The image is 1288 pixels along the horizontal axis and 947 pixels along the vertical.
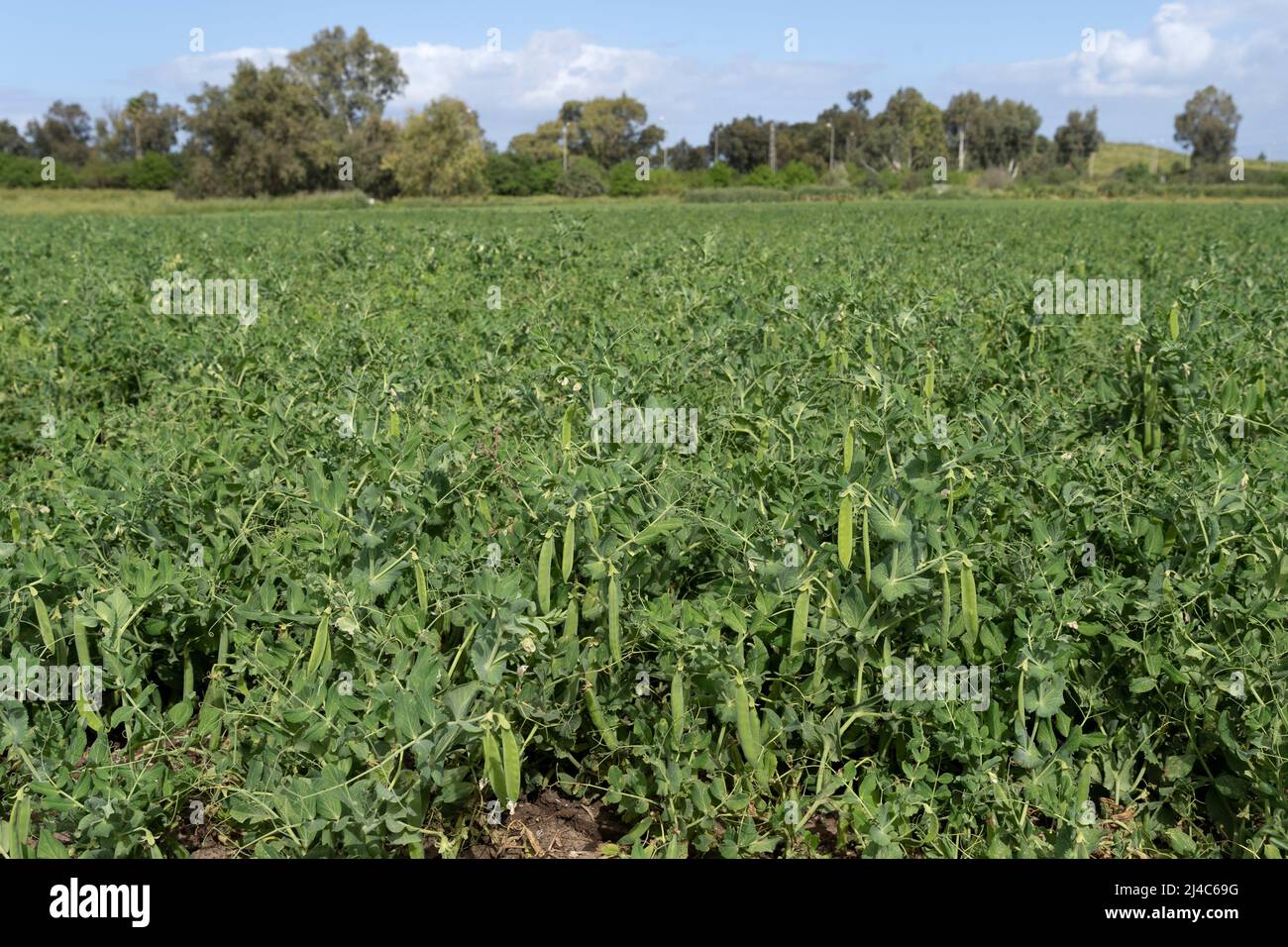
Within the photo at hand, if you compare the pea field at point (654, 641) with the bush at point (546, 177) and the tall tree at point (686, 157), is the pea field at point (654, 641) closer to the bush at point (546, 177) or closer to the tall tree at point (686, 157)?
the bush at point (546, 177)

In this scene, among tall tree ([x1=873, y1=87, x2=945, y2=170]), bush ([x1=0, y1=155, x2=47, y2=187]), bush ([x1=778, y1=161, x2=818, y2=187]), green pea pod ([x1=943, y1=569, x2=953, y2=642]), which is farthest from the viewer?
tall tree ([x1=873, y1=87, x2=945, y2=170])

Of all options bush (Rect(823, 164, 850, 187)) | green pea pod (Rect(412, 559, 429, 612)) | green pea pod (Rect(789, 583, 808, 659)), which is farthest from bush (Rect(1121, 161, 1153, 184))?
green pea pod (Rect(412, 559, 429, 612))

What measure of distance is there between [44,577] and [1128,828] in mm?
3590

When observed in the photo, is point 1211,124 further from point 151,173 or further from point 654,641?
point 654,641

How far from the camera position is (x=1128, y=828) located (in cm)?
305

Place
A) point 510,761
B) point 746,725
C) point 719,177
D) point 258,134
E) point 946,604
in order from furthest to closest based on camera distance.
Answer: point 719,177
point 258,134
point 946,604
point 746,725
point 510,761

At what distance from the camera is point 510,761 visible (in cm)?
262

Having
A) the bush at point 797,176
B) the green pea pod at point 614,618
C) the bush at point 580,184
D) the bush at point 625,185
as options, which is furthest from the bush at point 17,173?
the green pea pod at point 614,618

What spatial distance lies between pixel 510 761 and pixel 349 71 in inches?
3840

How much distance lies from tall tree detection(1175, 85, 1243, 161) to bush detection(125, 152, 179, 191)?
4587 inches

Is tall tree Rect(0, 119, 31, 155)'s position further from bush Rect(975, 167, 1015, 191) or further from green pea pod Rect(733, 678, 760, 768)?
green pea pod Rect(733, 678, 760, 768)

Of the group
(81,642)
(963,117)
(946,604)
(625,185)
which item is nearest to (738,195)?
(625,185)

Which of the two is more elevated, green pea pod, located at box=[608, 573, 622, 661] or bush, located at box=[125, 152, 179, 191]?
bush, located at box=[125, 152, 179, 191]

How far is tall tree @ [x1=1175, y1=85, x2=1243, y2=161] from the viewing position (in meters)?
125
